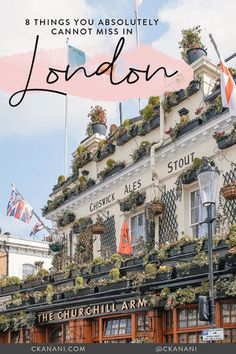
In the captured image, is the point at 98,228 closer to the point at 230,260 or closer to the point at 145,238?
the point at 145,238

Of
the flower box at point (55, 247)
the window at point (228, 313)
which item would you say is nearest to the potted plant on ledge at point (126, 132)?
the flower box at point (55, 247)

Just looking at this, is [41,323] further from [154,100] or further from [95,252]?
[154,100]

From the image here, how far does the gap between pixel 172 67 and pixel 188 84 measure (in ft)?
2.41

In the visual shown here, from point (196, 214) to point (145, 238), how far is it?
7.33 feet

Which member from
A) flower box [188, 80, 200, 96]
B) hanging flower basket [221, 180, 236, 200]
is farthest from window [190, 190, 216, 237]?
flower box [188, 80, 200, 96]

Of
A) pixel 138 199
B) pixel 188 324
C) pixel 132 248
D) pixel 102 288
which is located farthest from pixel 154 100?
pixel 188 324

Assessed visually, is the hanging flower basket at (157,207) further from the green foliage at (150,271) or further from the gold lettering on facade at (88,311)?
the gold lettering on facade at (88,311)

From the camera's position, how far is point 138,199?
68.4ft

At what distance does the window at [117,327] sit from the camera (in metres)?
18.0

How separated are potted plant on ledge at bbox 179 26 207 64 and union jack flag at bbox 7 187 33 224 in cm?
1452

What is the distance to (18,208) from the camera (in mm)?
33125

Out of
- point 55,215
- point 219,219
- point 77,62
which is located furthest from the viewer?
point 55,215

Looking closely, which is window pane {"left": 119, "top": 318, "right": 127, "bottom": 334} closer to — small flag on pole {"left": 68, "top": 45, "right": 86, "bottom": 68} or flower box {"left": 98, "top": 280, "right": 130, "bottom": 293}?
flower box {"left": 98, "top": 280, "right": 130, "bottom": 293}

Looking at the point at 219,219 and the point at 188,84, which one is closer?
the point at 219,219
